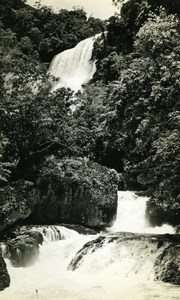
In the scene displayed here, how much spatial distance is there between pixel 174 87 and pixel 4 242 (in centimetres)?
779

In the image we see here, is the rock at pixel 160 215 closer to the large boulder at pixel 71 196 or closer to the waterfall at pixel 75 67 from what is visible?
the large boulder at pixel 71 196

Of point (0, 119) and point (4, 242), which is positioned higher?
point (0, 119)

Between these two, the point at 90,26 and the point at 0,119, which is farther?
the point at 90,26

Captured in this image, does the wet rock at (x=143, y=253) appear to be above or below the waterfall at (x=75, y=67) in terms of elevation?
below

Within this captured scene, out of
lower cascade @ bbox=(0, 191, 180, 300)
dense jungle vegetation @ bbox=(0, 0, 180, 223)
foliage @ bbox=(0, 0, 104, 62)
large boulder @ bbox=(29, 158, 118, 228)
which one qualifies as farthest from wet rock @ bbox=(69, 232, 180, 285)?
foliage @ bbox=(0, 0, 104, 62)

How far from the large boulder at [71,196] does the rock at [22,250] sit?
3549mm

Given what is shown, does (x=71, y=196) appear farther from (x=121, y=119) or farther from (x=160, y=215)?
(x=121, y=119)

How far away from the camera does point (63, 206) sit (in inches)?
811

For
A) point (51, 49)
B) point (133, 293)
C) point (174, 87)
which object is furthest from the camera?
point (51, 49)

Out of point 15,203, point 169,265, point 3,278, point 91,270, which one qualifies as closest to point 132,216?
point 15,203

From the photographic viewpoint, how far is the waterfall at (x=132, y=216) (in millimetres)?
21562

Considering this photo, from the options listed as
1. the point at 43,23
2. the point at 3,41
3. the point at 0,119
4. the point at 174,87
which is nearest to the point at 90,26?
the point at 43,23

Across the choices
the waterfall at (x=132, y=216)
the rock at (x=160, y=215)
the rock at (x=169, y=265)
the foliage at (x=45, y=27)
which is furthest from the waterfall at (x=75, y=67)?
the rock at (x=169, y=265)

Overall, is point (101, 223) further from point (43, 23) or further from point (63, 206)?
point (43, 23)
